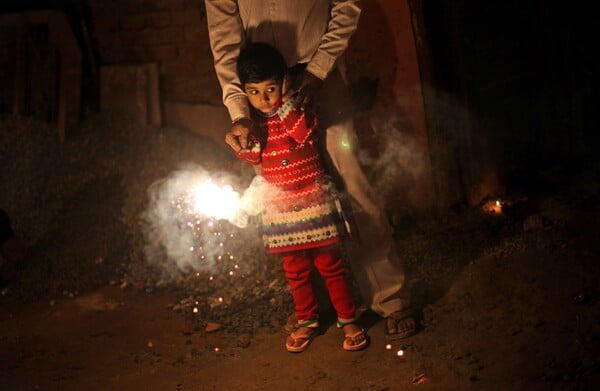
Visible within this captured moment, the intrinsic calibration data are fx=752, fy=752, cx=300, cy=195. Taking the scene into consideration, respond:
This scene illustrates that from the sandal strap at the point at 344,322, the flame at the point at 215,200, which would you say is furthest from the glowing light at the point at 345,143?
the sandal strap at the point at 344,322

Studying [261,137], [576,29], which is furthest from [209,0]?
[576,29]

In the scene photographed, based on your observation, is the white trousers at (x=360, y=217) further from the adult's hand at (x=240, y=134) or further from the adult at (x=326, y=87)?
the adult's hand at (x=240, y=134)

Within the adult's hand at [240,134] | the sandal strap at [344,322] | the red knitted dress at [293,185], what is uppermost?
the adult's hand at [240,134]

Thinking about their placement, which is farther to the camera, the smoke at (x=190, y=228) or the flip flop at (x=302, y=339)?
the smoke at (x=190, y=228)

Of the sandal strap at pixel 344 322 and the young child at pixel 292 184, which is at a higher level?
the young child at pixel 292 184

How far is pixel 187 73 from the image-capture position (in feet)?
28.7

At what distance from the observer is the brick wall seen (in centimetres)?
861

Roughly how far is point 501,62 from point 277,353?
3.28 meters

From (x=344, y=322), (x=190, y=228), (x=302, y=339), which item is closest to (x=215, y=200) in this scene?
(x=190, y=228)

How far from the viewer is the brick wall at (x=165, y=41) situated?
28.2ft

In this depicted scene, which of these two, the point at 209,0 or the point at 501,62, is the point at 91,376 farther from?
the point at 501,62

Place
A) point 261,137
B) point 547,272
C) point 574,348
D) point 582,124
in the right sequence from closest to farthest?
point 574,348 < point 261,137 < point 547,272 < point 582,124

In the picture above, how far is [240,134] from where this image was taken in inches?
185

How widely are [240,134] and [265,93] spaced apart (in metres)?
0.30
